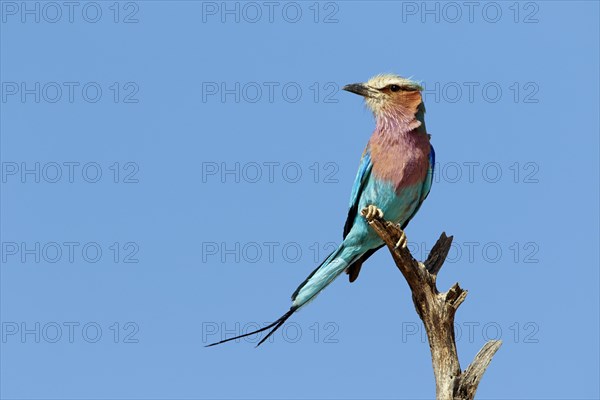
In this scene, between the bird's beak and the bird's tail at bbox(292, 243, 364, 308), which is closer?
the bird's tail at bbox(292, 243, 364, 308)

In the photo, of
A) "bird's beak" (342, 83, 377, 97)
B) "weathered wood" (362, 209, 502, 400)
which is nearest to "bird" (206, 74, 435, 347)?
"bird's beak" (342, 83, 377, 97)

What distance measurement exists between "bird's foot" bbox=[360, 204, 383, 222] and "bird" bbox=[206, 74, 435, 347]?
168 millimetres

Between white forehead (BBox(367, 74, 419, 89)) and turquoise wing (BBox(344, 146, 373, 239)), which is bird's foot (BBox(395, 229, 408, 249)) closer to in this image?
turquoise wing (BBox(344, 146, 373, 239))

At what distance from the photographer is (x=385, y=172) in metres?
8.50

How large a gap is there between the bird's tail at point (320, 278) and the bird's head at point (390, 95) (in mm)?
1265

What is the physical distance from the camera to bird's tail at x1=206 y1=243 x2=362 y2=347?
27.7 feet

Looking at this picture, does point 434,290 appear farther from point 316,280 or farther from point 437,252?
point 316,280

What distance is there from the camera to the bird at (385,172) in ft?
27.9

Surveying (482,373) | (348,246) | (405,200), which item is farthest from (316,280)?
(482,373)

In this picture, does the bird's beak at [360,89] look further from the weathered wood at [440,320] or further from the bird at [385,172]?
the weathered wood at [440,320]

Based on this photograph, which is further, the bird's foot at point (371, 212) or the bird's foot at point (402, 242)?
the bird's foot at point (371, 212)

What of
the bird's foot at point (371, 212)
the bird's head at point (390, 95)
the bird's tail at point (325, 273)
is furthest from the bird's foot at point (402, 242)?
the bird's head at point (390, 95)

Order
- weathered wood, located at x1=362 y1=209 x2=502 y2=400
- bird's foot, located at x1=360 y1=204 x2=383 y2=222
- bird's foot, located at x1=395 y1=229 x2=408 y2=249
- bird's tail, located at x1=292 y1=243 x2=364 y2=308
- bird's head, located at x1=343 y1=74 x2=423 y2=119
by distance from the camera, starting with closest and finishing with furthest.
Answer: weathered wood, located at x1=362 y1=209 x2=502 y2=400
bird's foot, located at x1=395 y1=229 x2=408 y2=249
bird's foot, located at x1=360 y1=204 x2=383 y2=222
bird's tail, located at x1=292 y1=243 x2=364 y2=308
bird's head, located at x1=343 y1=74 x2=423 y2=119

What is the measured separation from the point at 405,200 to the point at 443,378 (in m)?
1.68
